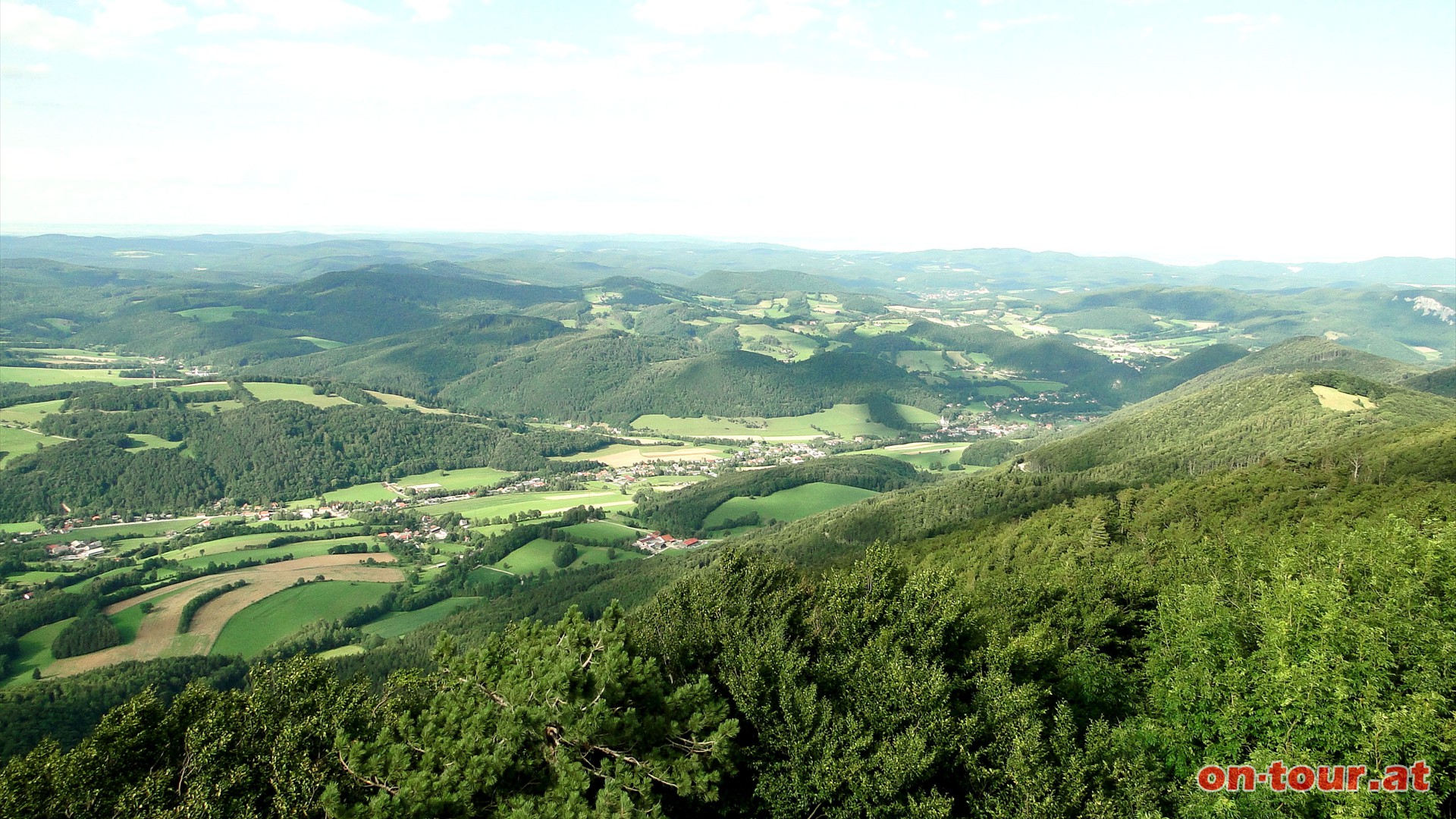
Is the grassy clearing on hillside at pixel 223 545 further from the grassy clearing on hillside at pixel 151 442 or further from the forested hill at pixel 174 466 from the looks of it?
the grassy clearing on hillside at pixel 151 442

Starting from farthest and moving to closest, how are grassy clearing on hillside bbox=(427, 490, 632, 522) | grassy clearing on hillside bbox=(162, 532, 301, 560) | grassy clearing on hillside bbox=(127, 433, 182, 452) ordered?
grassy clearing on hillside bbox=(127, 433, 182, 452)
grassy clearing on hillside bbox=(427, 490, 632, 522)
grassy clearing on hillside bbox=(162, 532, 301, 560)

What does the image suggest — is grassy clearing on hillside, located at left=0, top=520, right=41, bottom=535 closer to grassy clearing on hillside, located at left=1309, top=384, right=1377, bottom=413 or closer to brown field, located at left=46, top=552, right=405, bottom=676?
brown field, located at left=46, top=552, right=405, bottom=676

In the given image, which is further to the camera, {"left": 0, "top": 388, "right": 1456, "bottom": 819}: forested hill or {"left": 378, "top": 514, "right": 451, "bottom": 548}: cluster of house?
{"left": 378, "top": 514, "right": 451, "bottom": 548}: cluster of house

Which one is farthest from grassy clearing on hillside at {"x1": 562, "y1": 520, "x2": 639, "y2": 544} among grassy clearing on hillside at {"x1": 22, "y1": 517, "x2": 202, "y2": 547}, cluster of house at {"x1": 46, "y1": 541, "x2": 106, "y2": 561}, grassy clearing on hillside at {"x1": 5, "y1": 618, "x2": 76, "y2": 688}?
cluster of house at {"x1": 46, "y1": 541, "x2": 106, "y2": 561}

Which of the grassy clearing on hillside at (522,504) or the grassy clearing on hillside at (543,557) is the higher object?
the grassy clearing on hillside at (543,557)

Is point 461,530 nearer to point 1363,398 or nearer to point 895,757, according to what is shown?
point 895,757

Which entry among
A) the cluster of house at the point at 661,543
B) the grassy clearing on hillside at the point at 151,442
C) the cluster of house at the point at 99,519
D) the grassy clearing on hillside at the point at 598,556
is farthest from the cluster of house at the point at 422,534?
the grassy clearing on hillside at the point at 151,442

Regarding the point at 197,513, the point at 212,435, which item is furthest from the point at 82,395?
the point at 197,513
